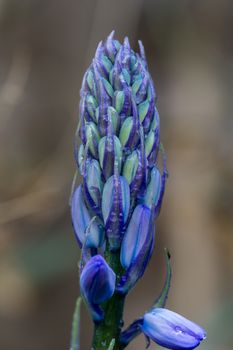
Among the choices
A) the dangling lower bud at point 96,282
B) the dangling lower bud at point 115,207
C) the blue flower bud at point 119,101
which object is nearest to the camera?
the dangling lower bud at point 96,282

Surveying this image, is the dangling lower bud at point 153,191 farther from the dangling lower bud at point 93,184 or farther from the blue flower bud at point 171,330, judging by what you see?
the blue flower bud at point 171,330

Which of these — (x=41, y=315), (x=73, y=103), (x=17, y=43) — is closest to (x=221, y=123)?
(x=73, y=103)

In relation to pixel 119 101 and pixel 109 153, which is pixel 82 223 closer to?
pixel 109 153

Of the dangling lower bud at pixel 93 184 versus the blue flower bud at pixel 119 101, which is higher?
the blue flower bud at pixel 119 101

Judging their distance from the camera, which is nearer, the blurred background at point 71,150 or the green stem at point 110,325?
the green stem at point 110,325

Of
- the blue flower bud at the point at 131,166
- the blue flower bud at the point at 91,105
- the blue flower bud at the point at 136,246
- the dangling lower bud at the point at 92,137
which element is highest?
the blue flower bud at the point at 91,105

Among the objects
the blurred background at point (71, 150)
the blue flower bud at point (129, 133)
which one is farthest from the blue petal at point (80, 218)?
the blurred background at point (71, 150)

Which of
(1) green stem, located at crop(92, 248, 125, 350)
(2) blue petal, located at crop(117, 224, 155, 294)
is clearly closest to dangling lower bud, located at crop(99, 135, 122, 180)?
(2) blue petal, located at crop(117, 224, 155, 294)
